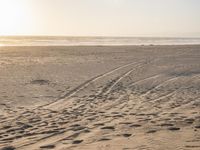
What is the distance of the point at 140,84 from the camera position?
15.1 m

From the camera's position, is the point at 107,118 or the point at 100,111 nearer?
the point at 107,118

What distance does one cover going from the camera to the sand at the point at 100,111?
6965 millimetres

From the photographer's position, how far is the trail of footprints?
736 cm

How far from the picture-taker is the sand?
22.9 ft

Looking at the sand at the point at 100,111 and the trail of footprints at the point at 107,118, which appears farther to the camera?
the trail of footprints at the point at 107,118

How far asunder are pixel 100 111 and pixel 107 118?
935 millimetres

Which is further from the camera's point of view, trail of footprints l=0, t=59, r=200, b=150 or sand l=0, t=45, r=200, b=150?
trail of footprints l=0, t=59, r=200, b=150

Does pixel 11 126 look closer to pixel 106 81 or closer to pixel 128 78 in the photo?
pixel 106 81

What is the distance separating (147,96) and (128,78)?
4.52 metres

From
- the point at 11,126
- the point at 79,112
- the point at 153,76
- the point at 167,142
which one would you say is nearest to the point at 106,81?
the point at 153,76

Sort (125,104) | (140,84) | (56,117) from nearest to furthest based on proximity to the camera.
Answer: (56,117), (125,104), (140,84)

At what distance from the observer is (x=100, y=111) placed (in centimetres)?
992

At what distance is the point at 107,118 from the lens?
9008 millimetres

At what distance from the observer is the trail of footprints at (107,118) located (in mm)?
7359
